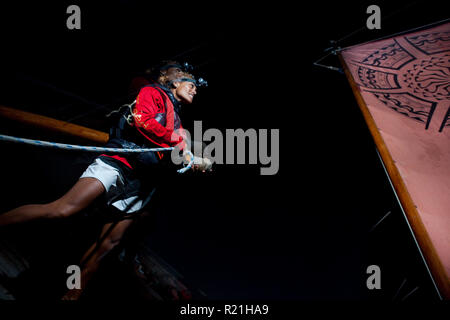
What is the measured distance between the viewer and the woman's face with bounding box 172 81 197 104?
2.05m

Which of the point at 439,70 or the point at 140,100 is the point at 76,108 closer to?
the point at 140,100

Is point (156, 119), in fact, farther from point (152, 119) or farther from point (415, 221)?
point (415, 221)

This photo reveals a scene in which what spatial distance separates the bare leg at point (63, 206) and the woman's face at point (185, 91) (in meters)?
1.23

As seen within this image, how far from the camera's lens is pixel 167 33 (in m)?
3.03

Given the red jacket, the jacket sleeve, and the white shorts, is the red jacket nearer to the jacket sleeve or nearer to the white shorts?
the jacket sleeve

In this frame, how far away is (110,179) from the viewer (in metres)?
1.38

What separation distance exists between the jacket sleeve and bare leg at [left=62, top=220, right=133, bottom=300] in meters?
0.84

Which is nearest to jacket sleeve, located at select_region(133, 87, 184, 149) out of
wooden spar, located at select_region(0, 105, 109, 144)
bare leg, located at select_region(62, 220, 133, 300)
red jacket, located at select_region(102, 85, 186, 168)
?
red jacket, located at select_region(102, 85, 186, 168)

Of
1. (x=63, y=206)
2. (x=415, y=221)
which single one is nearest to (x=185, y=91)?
(x=63, y=206)

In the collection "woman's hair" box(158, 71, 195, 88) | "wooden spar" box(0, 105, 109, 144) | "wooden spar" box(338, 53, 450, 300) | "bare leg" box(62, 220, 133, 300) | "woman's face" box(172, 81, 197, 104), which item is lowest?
"bare leg" box(62, 220, 133, 300)

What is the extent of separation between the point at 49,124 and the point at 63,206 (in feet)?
2.57

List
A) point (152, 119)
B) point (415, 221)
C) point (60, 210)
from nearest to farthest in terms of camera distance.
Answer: point (415, 221)
point (60, 210)
point (152, 119)

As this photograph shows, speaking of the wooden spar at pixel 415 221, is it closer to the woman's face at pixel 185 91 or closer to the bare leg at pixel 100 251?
the woman's face at pixel 185 91
